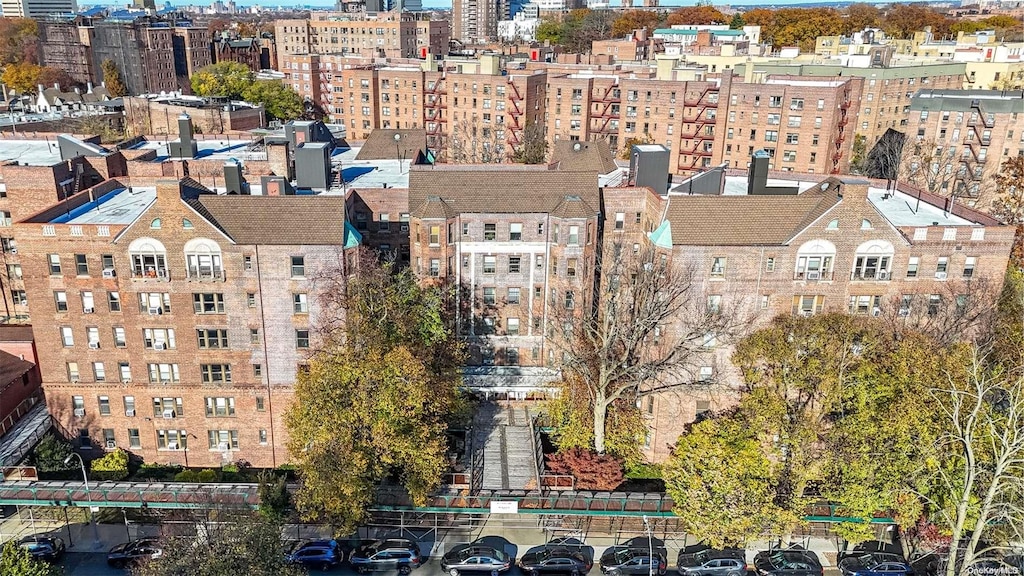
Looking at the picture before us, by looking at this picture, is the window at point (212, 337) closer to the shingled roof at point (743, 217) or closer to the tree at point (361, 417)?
the tree at point (361, 417)

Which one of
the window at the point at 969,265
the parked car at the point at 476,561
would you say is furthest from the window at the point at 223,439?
the window at the point at 969,265

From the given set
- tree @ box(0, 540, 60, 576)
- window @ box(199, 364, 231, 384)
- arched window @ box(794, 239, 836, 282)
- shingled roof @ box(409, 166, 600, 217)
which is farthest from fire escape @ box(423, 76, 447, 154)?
tree @ box(0, 540, 60, 576)

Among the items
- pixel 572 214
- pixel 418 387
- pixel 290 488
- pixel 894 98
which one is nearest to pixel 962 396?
pixel 572 214

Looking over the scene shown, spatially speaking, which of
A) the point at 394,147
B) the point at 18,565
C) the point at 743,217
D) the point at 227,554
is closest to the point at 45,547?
the point at 18,565

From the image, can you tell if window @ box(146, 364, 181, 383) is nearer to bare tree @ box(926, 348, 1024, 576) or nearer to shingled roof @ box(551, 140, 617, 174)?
shingled roof @ box(551, 140, 617, 174)

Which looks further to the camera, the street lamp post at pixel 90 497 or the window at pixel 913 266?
the window at pixel 913 266

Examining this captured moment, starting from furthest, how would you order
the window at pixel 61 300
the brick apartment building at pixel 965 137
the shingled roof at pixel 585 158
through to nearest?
the brick apartment building at pixel 965 137
the shingled roof at pixel 585 158
the window at pixel 61 300

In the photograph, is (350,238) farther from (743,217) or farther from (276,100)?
(276,100)
